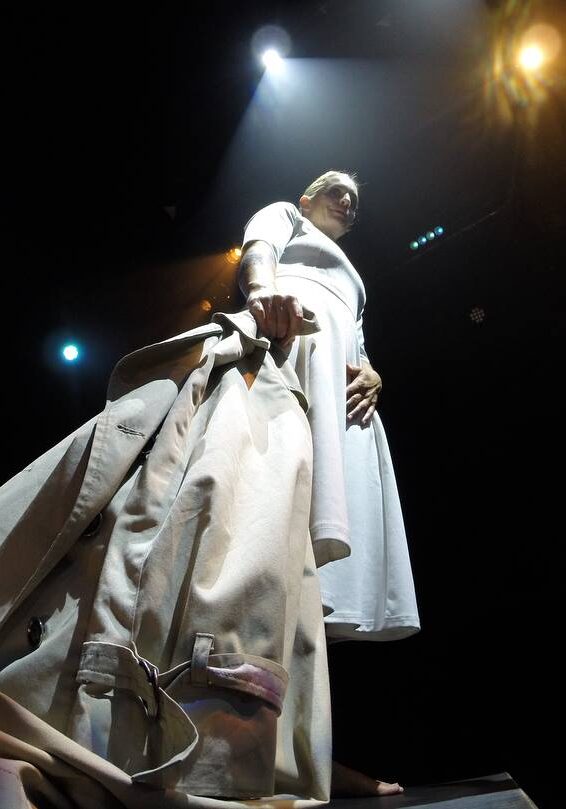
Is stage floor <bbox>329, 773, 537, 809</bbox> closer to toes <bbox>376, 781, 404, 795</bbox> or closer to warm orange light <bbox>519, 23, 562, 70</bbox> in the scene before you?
toes <bbox>376, 781, 404, 795</bbox>

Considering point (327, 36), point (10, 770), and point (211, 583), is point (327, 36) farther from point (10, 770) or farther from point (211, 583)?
point (10, 770)

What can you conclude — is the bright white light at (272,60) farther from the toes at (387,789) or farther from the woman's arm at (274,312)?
the toes at (387,789)

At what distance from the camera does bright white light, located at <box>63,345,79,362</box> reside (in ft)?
7.38

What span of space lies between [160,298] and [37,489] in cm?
201

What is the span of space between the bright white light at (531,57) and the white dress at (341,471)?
1.74 m

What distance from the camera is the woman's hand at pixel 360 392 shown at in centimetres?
129

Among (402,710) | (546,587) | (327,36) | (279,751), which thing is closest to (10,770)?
(279,751)

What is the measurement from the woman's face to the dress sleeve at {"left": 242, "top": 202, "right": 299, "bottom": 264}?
249mm

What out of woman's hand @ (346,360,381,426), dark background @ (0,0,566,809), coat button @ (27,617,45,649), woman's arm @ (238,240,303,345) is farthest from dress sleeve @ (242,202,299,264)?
dark background @ (0,0,566,809)

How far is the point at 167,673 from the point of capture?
53 centimetres

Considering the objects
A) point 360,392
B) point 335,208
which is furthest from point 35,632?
point 335,208

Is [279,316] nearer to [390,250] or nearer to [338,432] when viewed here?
[338,432]

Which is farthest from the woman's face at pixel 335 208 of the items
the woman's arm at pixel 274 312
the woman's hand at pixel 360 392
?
the woman's arm at pixel 274 312

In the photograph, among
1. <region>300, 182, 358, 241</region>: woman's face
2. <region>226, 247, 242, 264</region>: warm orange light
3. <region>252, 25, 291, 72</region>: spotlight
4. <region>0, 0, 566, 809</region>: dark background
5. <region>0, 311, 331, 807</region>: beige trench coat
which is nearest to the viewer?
<region>0, 311, 331, 807</region>: beige trench coat
